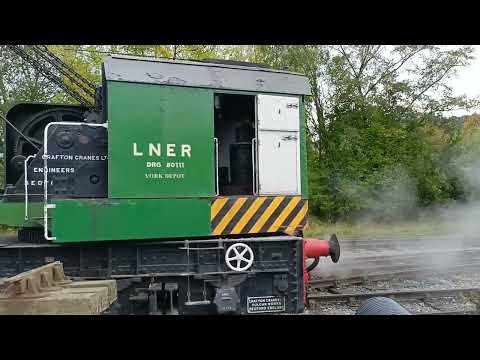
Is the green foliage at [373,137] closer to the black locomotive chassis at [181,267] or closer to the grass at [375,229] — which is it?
the grass at [375,229]

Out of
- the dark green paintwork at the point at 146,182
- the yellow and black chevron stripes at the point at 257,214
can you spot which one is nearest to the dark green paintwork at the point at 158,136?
the dark green paintwork at the point at 146,182

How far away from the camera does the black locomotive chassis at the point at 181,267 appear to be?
4.98 meters

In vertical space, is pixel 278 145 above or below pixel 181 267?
above

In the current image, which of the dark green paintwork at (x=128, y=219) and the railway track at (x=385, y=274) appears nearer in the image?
the dark green paintwork at (x=128, y=219)

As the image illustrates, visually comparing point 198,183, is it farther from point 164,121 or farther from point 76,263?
point 76,263

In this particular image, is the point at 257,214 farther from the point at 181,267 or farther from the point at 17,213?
the point at 17,213

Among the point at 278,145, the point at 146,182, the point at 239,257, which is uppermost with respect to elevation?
the point at 278,145

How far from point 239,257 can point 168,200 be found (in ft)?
3.78

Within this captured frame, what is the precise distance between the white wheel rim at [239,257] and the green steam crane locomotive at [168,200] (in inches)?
0.5

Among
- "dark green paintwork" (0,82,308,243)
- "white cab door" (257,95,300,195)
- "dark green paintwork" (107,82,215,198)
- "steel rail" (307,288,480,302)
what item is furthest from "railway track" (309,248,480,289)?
"dark green paintwork" (107,82,215,198)

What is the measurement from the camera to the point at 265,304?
17.6 feet

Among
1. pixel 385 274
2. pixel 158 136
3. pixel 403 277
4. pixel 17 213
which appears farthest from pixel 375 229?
pixel 17 213

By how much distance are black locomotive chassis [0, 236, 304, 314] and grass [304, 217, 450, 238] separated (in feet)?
37.1

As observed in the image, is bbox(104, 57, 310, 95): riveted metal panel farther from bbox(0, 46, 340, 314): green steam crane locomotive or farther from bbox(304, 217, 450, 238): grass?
bbox(304, 217, 450, 238): grass
